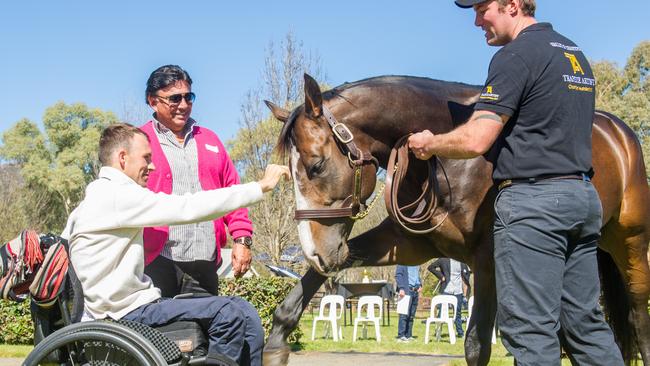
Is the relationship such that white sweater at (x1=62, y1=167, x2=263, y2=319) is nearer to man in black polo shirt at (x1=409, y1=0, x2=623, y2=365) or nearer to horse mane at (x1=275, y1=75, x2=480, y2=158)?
horse mane at (x1=275, y1=75, x2=480, y2=158)

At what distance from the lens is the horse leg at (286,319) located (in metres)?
4.88

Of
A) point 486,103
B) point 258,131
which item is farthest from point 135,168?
point 258,131

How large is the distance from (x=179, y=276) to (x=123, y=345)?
1.32 m

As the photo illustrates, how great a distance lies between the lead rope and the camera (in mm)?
4680

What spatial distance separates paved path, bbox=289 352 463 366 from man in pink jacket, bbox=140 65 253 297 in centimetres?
362

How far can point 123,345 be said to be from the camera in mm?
3291

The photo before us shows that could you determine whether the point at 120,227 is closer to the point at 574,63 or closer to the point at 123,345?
the point at 123,345

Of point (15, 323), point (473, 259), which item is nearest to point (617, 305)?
point (473, 259)

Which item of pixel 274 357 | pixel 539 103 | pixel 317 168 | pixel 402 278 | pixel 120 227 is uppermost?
pixel 539 103

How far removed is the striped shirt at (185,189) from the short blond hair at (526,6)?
7.05 feet

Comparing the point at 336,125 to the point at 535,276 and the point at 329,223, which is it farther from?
the point at 535,276

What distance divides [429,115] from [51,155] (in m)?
48.0

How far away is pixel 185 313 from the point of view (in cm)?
355

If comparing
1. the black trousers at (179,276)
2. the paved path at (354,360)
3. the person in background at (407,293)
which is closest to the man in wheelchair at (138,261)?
the black trousers at (179,276)
